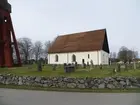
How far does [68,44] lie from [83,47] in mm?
5530

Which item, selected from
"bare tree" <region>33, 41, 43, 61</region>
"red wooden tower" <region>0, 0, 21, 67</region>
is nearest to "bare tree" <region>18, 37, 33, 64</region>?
"bare tree" <region>33, 41, 43, 61</region>

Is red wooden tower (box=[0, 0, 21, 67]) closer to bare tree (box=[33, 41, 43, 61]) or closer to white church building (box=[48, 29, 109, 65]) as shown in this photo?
white church building (box=[48, 29, 109, 65])

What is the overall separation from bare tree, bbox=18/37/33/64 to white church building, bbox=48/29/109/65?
70.3 ft

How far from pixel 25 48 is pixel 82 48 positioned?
3421cm

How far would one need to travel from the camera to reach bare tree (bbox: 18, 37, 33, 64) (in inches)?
2876

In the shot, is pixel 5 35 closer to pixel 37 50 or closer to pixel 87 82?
pixel 87 82

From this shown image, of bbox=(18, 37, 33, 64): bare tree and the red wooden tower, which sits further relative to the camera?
bbox=(18, 37, 33, 64): bare tree

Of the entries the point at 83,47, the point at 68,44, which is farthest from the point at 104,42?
the point at 68,44

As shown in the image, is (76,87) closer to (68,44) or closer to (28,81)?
(28,81)

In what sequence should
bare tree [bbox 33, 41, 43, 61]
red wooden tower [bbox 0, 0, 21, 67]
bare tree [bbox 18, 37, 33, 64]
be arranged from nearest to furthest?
1. red wooden tower [bbox 0, 0, 21, 67]
2. bare tree [bbox 18, 37, 33, 64]
3. bare tree [bbox 33, 41, 43, 61]

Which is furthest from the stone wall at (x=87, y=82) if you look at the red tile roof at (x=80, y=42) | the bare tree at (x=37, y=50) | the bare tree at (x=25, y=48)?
the bare tree at (x=37, y=50)

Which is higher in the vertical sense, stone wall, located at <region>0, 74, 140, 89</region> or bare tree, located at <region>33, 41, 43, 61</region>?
bare tree, located at <region>33, 41, 43, 61</region>

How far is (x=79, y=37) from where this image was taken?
5216 cm

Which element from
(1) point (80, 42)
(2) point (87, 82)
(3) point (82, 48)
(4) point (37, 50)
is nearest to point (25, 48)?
(4) point (37, 50)
